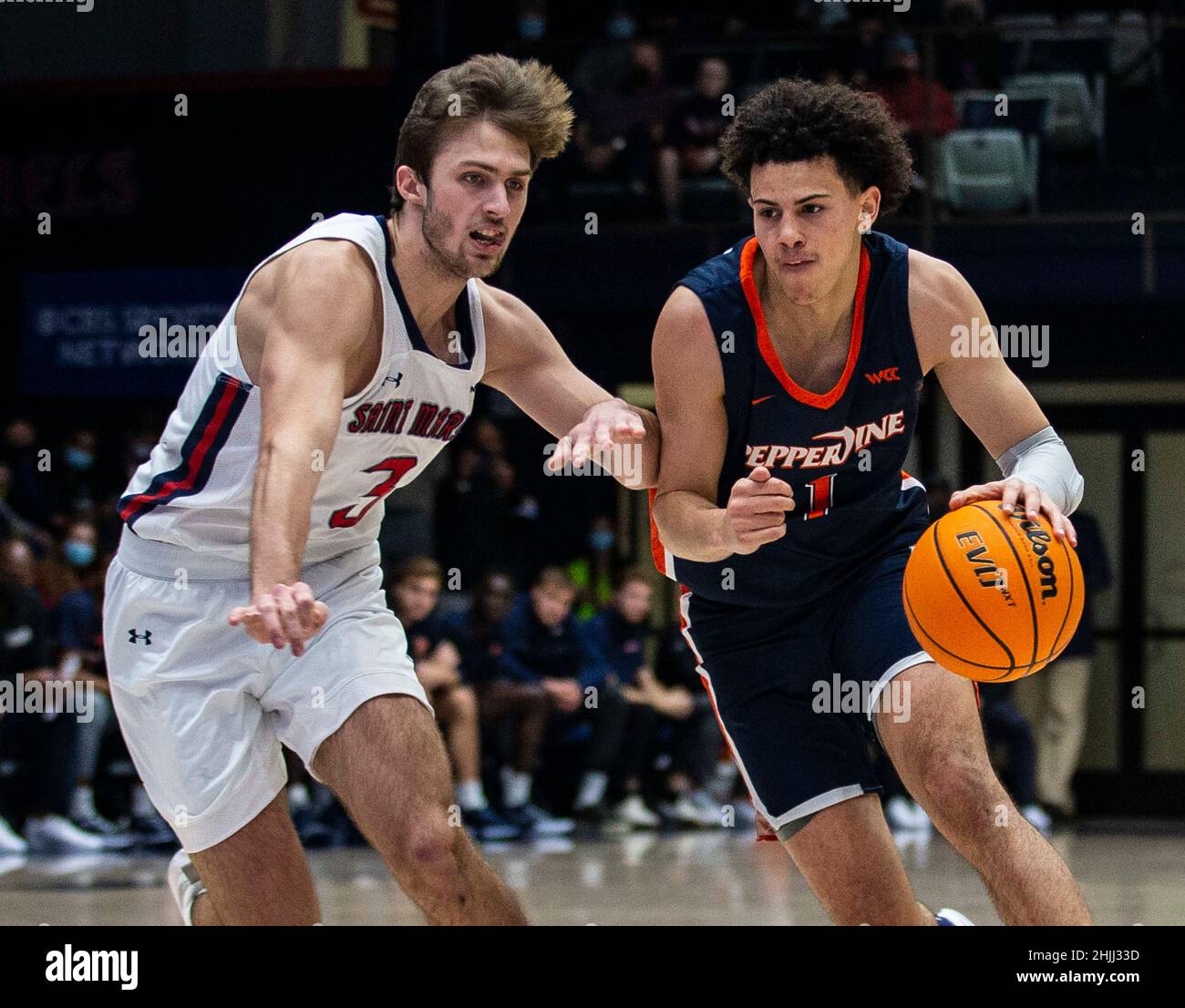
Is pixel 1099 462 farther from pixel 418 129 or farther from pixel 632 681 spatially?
pixel 418 129

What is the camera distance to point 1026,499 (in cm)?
351

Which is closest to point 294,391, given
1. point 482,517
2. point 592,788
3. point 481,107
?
point 481,107

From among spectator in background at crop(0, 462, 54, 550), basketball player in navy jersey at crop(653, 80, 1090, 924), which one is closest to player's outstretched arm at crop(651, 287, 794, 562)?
basketball player in navy jersey at crop(653, 80, 1090, 924)

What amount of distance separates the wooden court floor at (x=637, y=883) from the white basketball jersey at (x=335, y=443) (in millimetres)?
2862

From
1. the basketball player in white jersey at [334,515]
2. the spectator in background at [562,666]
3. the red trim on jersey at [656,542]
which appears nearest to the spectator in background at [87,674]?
the spectator in background at [562,666]

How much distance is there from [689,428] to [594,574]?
586 cm

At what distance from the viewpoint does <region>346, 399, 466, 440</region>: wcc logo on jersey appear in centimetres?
361

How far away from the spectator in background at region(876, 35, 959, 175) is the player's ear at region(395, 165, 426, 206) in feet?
22.1

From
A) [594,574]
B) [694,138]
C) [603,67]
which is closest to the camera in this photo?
[594,574]

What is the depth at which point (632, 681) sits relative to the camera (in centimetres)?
913

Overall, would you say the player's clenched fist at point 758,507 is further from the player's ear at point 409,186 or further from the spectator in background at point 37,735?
the spectator in background at point 37,735

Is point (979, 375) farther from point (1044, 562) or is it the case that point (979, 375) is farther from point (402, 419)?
point (402, 419)

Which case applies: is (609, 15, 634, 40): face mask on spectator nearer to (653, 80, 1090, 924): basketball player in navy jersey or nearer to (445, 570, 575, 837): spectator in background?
(445, 570, 575, 837): spectator in background
